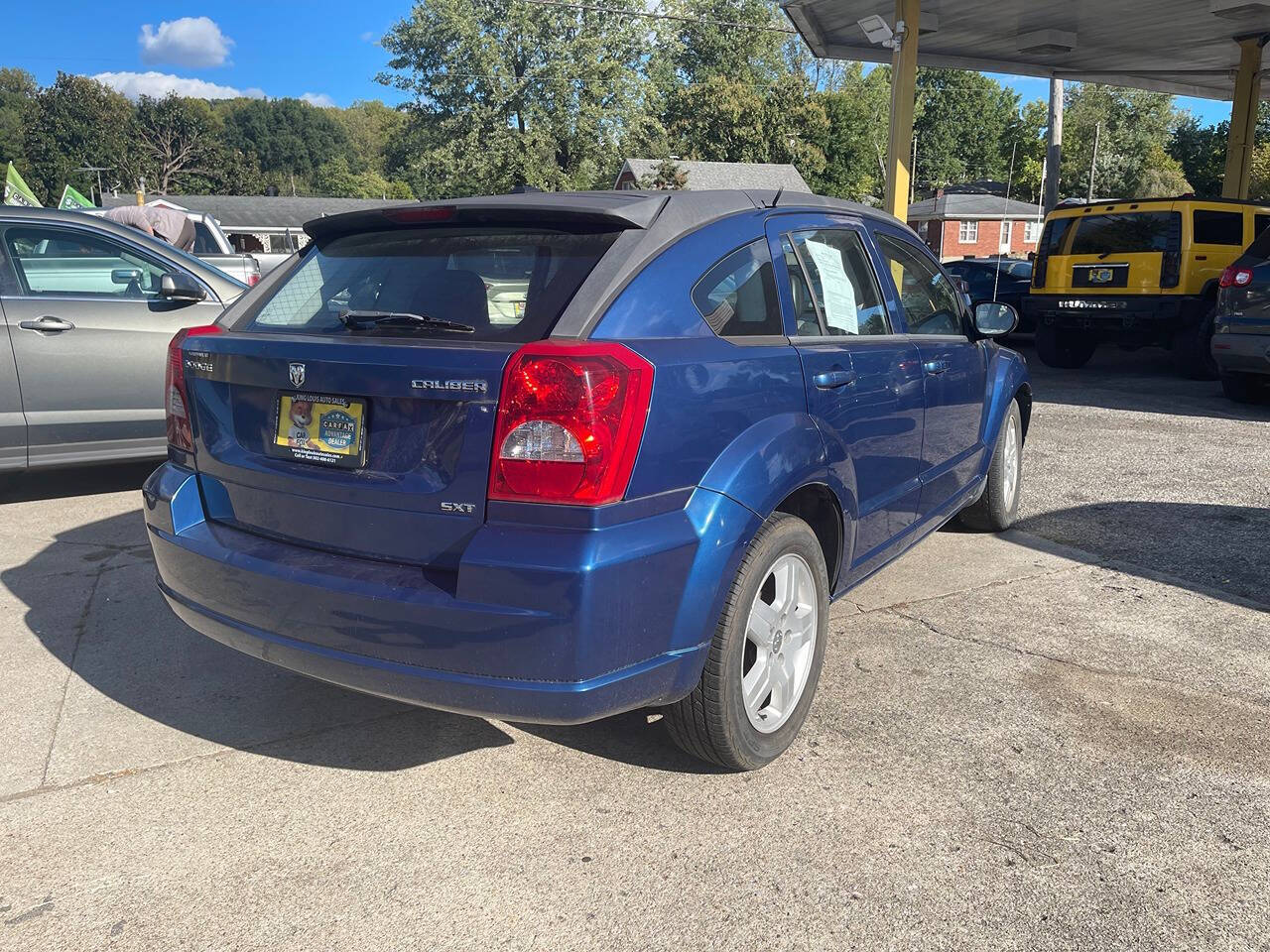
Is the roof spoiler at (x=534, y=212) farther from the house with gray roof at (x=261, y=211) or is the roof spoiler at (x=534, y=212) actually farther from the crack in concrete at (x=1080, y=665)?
the house with gray roof at (x=261, y=211)

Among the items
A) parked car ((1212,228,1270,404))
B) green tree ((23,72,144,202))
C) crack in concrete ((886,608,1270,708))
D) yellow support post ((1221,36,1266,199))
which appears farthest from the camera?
green tree ((23,72,144,202))

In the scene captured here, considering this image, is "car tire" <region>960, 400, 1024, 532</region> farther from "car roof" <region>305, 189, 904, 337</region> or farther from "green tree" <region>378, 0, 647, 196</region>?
"green tree" <region>378, 0, 647, 196</region>

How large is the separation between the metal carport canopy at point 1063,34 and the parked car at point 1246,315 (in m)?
7.07

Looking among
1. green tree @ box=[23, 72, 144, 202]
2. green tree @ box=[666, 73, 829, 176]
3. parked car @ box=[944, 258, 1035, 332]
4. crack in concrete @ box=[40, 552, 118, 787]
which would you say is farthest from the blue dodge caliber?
green tree @ box=[23, 72, 144, 202]

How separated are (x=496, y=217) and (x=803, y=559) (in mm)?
1346

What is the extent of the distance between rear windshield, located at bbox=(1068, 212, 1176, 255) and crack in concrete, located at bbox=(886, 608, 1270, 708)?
30.2 feet

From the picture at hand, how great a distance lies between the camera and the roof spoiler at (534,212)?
2.79 m

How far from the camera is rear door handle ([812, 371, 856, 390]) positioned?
10.5 ft

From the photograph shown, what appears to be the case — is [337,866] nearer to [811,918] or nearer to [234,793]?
[234,793]

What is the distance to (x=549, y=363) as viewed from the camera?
2445 millimetres

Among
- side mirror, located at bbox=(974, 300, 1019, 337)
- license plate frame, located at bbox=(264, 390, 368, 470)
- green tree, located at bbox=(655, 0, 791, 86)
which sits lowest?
license plate frame, located at bbox=(264, 390, 368, 470)

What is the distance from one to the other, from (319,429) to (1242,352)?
884cm

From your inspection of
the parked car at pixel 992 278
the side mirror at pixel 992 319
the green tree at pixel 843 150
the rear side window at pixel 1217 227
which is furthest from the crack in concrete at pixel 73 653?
the green tree at pixel 843 150

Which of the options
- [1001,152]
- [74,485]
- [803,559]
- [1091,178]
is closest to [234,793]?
[803,559]
